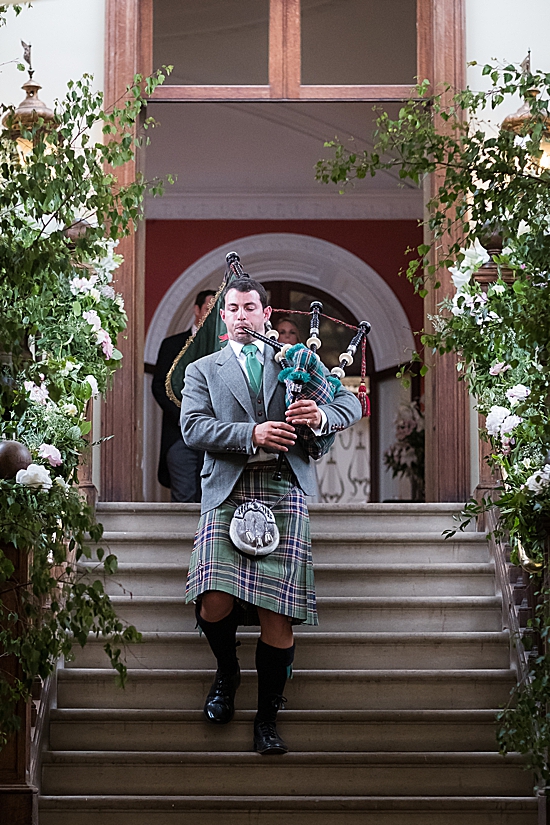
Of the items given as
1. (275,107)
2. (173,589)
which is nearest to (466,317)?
(173,589)

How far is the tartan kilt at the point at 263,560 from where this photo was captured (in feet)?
14.0

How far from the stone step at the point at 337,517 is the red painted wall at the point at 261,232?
4.96 m

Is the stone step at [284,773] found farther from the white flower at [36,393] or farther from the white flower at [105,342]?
the white flower at [105,342]

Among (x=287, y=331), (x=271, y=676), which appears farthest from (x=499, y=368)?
(x=287, y=331)

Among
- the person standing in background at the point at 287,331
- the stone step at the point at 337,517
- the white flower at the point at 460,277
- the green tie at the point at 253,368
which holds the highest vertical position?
the person standing in background at the point at 287,331

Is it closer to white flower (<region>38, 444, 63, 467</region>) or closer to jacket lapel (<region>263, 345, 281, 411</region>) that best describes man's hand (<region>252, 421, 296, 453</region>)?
jacket lapel (<region>263, 345, 281, 411</region>)

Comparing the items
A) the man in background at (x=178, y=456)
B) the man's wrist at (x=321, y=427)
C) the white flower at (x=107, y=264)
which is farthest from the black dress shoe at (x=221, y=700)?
the man in background at (x=178, y=456)

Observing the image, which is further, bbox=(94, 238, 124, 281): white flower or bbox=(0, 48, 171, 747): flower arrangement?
bbox=(94, 238, 124, 281): white flower

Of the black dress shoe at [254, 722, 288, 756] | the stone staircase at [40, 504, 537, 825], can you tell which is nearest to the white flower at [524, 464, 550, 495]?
the stone staircase at [40, 504, 537, 825]

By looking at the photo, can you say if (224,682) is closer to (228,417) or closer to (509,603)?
(228,417)

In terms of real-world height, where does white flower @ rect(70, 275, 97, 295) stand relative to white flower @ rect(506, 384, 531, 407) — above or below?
above

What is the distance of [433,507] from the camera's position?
19.2 feet

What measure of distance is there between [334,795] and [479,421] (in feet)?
7.26

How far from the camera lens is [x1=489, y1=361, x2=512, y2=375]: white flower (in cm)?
501
